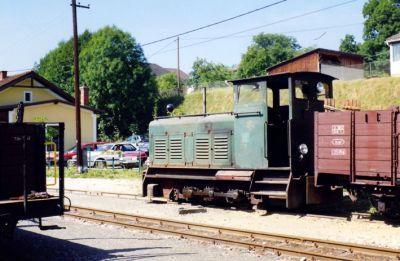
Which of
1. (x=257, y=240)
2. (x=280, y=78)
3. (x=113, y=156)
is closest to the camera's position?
(x=257, y=240)

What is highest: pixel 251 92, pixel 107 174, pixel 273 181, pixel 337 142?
pixel 251 92

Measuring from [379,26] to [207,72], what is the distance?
29.2 m

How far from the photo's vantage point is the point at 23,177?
7.29 metres

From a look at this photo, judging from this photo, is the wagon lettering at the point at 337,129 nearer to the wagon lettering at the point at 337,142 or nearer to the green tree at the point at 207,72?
the wagon lettering at the point at 337,142

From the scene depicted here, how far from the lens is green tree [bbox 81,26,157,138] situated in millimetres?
47188

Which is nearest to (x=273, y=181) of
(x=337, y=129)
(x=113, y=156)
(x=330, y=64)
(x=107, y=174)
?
(x=337, y=129)

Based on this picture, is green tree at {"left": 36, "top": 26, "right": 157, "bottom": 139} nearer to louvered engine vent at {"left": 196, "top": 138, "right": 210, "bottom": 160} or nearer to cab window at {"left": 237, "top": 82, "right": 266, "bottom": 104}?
louvered engine vent at {"left": 196, "top": 138, "right": 210, "bottom": 160}

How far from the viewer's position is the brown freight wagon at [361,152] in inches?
380

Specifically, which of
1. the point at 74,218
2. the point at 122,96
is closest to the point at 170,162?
the point at 74,218

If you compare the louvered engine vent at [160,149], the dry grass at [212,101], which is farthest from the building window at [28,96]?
the louvered engine vent at [160,149]

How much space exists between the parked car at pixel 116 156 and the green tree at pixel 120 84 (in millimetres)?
18915

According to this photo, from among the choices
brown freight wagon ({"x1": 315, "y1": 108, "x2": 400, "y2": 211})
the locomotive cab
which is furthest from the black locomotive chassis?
brown freight wagon ({"x1": 315, "y1": 108, "x2": 400, "y2": 211})

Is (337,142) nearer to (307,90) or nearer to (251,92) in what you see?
(307,90)

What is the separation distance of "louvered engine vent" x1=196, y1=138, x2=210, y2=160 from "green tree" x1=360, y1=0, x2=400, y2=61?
53141mm
